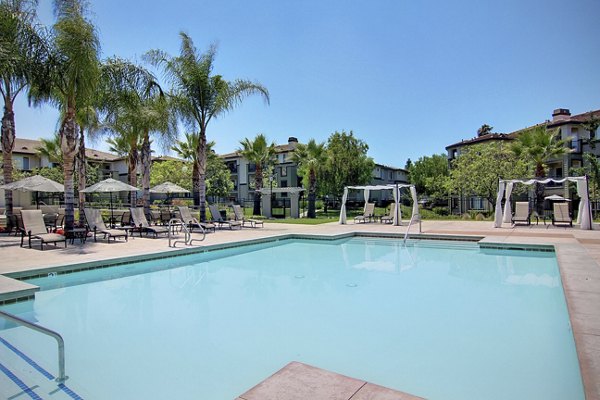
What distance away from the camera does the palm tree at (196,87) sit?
16656mm

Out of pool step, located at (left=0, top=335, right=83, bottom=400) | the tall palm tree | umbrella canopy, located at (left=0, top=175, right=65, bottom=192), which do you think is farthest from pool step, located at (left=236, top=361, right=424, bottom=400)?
umbrella canopy, located at (left=0, top=175, right=65, bottom=192)

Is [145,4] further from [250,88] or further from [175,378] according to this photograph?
[175,378]

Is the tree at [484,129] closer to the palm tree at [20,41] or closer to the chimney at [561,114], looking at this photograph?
the chimney at [561,114]

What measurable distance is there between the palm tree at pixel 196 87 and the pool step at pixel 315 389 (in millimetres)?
14735

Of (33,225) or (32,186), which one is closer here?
(33,225)

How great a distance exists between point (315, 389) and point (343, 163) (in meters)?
27.6

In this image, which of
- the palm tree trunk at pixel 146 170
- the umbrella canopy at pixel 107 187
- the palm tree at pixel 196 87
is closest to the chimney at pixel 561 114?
the palm tree at pixel 196 87

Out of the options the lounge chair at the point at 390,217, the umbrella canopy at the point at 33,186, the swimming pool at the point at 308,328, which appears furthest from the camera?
the lounge chair at the point at 390,217

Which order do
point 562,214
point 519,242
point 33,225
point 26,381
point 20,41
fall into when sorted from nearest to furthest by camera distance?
1. point 26,381
2. point 33,225
3. point 519,242
4. point 20,41
5. point 562,214

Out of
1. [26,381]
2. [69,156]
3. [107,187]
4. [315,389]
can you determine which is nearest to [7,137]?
[107,187]

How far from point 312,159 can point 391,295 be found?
65.5 feet

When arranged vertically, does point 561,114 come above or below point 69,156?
above

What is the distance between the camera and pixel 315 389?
9.62 ft

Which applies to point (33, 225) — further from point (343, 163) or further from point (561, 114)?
point (561, 114)
